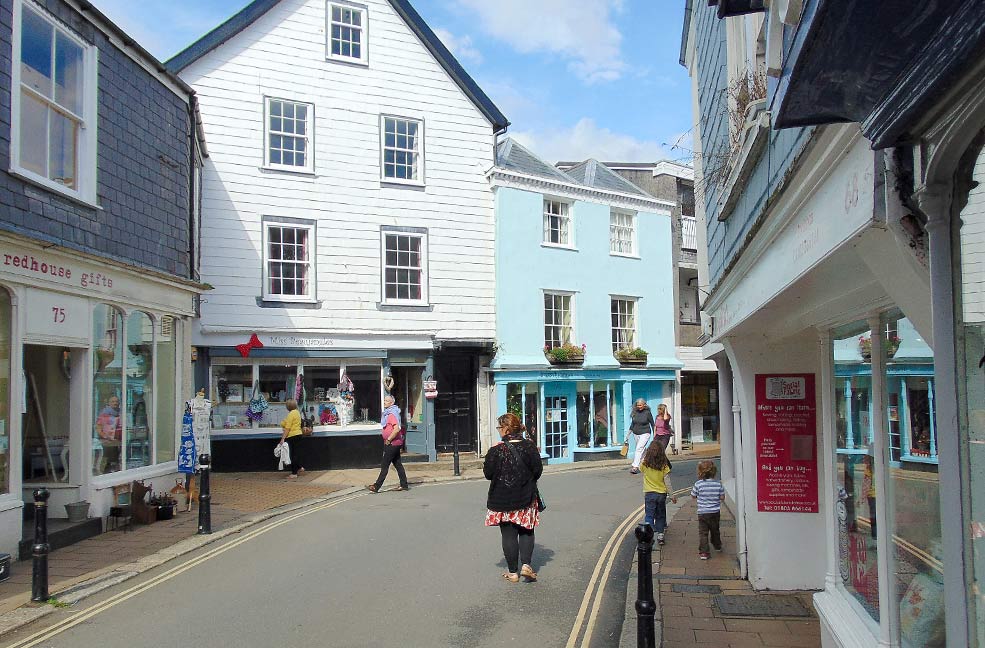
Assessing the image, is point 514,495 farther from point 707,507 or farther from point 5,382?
point 5,382

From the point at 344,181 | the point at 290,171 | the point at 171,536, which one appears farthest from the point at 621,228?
the point at 171,536

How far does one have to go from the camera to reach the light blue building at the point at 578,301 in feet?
69.6

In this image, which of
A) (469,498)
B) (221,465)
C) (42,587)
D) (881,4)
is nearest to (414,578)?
(42,587)

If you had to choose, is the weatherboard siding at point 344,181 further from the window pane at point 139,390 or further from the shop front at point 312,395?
the window pane at point 139,390

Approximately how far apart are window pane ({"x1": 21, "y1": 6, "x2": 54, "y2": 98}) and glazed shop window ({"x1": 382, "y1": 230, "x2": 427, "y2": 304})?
10.4 meters

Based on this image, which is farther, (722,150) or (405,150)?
(405,150)

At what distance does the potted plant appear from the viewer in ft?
76.1

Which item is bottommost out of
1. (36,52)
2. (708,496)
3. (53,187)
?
(708,496)

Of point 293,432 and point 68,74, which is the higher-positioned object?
point 68,74

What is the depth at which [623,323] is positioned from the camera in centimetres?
2394

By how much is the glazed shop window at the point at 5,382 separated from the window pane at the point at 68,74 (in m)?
2.95

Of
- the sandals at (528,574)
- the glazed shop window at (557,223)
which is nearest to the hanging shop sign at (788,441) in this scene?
the sandals at (528,574)

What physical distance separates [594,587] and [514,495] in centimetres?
128

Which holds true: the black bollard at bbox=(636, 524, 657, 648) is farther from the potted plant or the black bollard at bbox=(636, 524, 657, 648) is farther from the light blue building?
the potted plant
